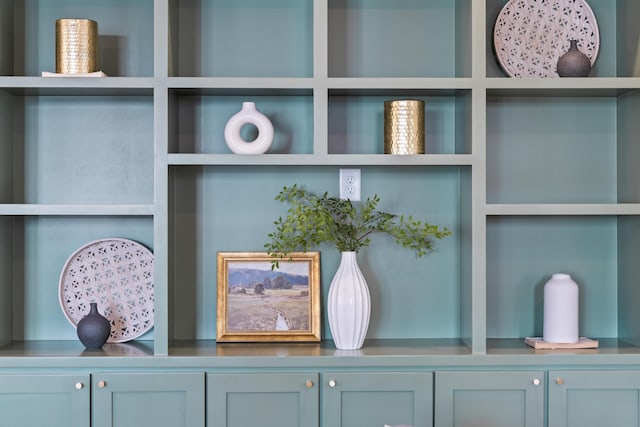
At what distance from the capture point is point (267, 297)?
3.14 metres

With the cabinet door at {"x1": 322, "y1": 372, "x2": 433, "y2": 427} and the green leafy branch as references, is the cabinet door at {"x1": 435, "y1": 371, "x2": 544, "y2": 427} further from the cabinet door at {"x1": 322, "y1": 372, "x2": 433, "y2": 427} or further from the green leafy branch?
the green leafy branch

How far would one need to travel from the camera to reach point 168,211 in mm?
2875

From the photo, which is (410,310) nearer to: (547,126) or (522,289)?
(522,289)

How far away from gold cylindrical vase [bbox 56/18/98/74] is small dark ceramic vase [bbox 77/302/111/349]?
880 millimetres

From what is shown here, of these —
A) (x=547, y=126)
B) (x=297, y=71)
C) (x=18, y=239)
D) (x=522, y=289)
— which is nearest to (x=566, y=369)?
(x=522, y=289)

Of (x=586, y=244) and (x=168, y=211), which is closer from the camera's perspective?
(x=168, y=211)

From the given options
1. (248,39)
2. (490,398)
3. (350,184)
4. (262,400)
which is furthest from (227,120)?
(490,398)

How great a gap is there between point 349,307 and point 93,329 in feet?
3.16

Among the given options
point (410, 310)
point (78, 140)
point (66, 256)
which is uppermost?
point (78, 140)

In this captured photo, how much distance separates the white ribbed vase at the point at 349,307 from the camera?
2.93 metres

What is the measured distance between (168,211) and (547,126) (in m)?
1.56

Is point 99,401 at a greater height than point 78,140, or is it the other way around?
point 78,140

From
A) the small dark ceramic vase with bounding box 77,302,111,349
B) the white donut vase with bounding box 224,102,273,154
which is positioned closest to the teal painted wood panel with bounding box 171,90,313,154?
the white donut vase with bounding box 224,102,273,154

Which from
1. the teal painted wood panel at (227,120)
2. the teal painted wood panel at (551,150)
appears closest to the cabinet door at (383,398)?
the teal painted wood panel at (551,150)
